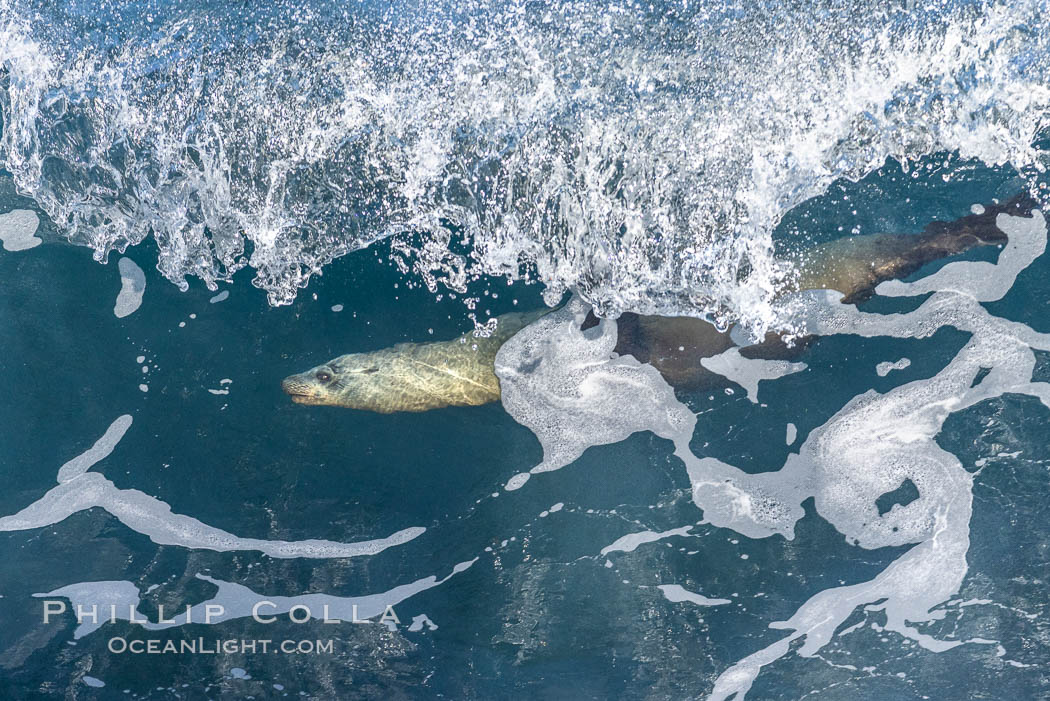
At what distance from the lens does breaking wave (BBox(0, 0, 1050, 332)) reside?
3.89 metres

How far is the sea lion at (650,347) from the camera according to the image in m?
4.15

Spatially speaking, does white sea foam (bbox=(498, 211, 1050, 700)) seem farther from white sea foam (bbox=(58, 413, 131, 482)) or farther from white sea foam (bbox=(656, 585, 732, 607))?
white sea foam (bbox=(58, 413, 131, 482))

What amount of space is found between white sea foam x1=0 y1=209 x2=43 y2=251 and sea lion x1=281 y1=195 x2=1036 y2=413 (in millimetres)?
1885

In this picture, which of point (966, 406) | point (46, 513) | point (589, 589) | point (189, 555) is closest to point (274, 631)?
point (189, 555)

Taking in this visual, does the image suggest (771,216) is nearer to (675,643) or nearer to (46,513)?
(675,643)

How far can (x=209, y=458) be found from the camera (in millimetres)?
4270

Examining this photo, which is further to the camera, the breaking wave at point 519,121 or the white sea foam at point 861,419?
the white sea foam at point 861,419

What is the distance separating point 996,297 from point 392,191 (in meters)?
3.75

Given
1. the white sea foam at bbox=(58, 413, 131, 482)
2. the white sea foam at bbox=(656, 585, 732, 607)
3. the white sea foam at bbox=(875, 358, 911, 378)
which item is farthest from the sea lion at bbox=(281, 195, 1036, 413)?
the white sea foam at bbox=(656, 585, 732, 607)

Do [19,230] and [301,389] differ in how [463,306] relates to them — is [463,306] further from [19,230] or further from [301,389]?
[19,230]

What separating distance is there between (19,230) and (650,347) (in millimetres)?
4105

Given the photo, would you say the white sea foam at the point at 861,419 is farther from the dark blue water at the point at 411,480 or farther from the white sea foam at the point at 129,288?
the white sea foam at the point at 129,288

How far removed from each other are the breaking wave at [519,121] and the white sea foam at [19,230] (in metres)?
0.29

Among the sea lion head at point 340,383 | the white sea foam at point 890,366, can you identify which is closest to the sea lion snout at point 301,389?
the sea lion head at point 340,383
